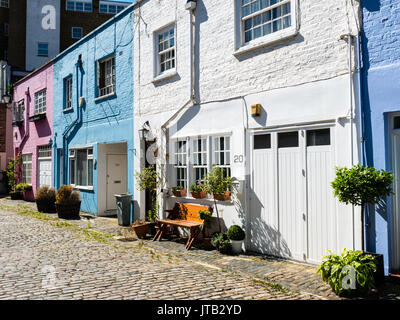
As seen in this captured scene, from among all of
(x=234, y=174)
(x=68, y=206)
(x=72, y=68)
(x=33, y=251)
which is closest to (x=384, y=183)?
(x=234, y=174)

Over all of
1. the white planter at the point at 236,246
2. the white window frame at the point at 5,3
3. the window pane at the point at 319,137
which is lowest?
the white planter at the point at 236,246

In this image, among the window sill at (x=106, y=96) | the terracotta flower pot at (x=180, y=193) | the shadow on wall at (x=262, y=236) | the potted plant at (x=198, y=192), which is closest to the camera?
the shadow on wall at (x=262, y=236)

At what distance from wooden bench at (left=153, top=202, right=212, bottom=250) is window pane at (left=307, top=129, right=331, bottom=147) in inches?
118

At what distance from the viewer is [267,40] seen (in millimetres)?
7809

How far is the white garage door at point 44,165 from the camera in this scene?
60.8 ft

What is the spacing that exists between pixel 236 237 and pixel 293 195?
4.91 ft

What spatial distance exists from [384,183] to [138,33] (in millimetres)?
9041

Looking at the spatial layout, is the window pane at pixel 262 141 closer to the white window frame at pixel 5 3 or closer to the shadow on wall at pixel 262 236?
the shadow on wall at pixel 262 236

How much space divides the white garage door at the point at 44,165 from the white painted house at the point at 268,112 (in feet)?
32.3

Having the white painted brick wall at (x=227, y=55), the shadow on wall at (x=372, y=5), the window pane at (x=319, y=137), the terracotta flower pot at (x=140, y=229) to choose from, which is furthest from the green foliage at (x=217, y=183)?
the shadow on wall at (x=372, y=5)

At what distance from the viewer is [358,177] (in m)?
5.54

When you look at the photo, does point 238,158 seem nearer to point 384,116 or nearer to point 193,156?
point 193,156

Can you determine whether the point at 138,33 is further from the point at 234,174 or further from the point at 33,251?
the point at 33,251

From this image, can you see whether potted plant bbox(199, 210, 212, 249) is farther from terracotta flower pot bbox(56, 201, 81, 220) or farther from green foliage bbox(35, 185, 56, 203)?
green foliage bbox(35, 185, 56, 203)
